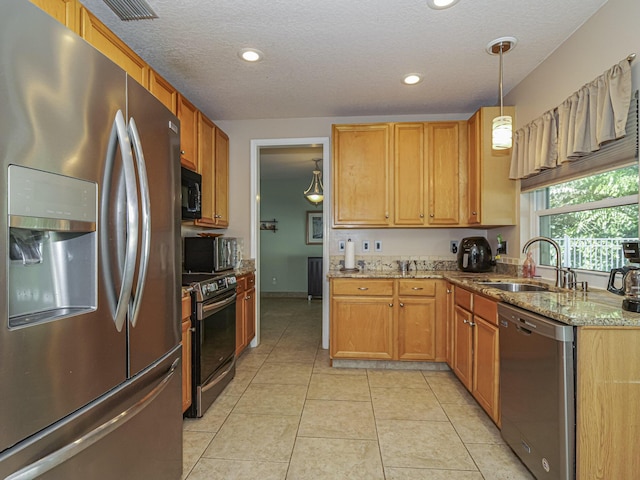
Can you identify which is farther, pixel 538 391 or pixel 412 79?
pixel 412 79

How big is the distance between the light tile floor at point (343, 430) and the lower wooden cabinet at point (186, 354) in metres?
0.19

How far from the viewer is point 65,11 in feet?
4.88

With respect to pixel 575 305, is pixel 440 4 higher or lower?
higher

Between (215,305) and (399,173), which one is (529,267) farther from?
(215,305)

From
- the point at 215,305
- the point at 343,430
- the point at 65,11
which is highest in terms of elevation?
the point at 65,11

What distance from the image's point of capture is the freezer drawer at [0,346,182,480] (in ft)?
2.66

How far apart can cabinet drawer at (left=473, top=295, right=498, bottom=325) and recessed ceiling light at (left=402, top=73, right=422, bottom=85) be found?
5.79ft

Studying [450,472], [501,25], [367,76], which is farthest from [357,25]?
[450,472]

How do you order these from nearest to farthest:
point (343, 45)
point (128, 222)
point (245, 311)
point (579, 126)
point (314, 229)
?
point (128, 222)
point (579, 126)
point (343, 45)
point (245, 311)
point (314, 229)

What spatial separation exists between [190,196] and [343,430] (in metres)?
1.99

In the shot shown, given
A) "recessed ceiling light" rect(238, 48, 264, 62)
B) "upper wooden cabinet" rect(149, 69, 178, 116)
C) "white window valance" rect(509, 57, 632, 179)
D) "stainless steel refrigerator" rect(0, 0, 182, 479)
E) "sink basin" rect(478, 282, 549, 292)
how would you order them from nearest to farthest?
"stainless steel refrigerator" rect(0, 0, 182, 479) → "white window valance" rect(509, 57, 632, 179) → "upper wooden cabinet" rect(149, 69, 178, 116) → "recessed ceiling light" rect(238, 48, 264, 62) → "sink basin" rect(478, 282, 549, 292)

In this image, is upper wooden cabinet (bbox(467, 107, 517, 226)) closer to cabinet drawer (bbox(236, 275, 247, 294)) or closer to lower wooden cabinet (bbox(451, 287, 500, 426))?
lower wooden cabinet (bbox(451, 287, 500, 426))

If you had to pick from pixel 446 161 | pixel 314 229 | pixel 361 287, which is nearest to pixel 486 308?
pixel 361 287

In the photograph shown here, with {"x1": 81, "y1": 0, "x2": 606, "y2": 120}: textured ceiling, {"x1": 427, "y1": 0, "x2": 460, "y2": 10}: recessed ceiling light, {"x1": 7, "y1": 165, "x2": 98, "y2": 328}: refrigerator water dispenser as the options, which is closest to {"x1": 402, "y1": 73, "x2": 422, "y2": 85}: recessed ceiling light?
{"x1": 81, "y1": 0, "x2": 606, "y2": 120}: textured ceiling
